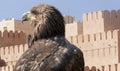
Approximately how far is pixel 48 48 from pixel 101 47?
28.0m

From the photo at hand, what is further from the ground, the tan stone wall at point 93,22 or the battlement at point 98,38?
the battlement at point 98,38

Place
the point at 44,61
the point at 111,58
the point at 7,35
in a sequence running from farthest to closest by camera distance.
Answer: the point at 7,35 → the point at 111,58 → the point at 44,61

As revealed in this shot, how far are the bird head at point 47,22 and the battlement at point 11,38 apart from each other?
33.4 meters

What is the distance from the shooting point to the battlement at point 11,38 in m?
37.5

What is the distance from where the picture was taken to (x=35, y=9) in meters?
3.84

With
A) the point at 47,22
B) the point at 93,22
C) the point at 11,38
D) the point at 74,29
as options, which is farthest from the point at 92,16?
the point at 47,22

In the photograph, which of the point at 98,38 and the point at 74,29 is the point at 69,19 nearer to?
the point at 74,29

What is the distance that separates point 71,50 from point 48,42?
0.45 feet

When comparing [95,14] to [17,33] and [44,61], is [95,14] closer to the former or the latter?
[17,33]

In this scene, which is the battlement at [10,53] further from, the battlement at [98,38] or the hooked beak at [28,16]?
the hooked beak at [28,16]

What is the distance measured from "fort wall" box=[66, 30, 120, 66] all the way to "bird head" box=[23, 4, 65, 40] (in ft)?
85.8

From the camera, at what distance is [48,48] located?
12.1 feet

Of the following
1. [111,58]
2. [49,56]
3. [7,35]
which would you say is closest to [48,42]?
[49,56]

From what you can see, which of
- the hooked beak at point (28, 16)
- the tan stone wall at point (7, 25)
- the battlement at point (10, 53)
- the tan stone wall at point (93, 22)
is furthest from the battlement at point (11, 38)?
the hooked beak at point (28, 16)
